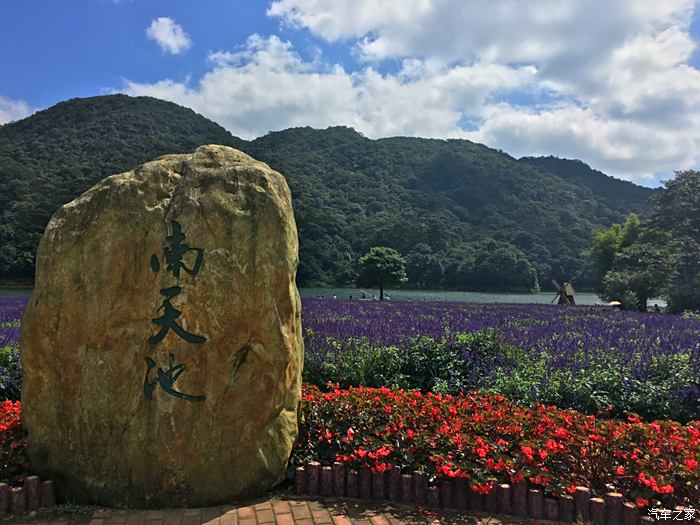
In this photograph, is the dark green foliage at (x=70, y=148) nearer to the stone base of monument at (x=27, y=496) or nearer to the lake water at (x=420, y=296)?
the lake water at (x=420, y=296)

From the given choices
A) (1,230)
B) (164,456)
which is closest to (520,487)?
(164,456)

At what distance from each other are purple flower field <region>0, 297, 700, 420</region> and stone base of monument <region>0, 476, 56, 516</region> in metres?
3.32

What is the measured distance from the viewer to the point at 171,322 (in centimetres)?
370

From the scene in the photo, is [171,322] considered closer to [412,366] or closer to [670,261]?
[412,366]

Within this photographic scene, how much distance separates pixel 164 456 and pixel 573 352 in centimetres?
613

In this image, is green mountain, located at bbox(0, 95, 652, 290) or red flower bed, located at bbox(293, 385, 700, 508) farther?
green mountain, located at bbox(0, 95, 652, 290)

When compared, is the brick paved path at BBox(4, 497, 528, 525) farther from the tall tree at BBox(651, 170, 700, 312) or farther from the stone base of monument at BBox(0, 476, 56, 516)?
the tall tree at BBox(651, 170, 700, 312)

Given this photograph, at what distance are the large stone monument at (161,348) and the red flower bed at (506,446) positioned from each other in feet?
2.12

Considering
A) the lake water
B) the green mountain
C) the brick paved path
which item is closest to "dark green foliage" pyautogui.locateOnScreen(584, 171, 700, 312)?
the lake water

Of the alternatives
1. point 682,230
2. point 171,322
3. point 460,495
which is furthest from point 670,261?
point 171,322

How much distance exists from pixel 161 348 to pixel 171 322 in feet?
0.69

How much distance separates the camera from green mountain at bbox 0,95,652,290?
49.9 meters

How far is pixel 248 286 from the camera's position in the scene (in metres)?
3.74

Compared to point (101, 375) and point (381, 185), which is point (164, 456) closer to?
point (101, 375)
